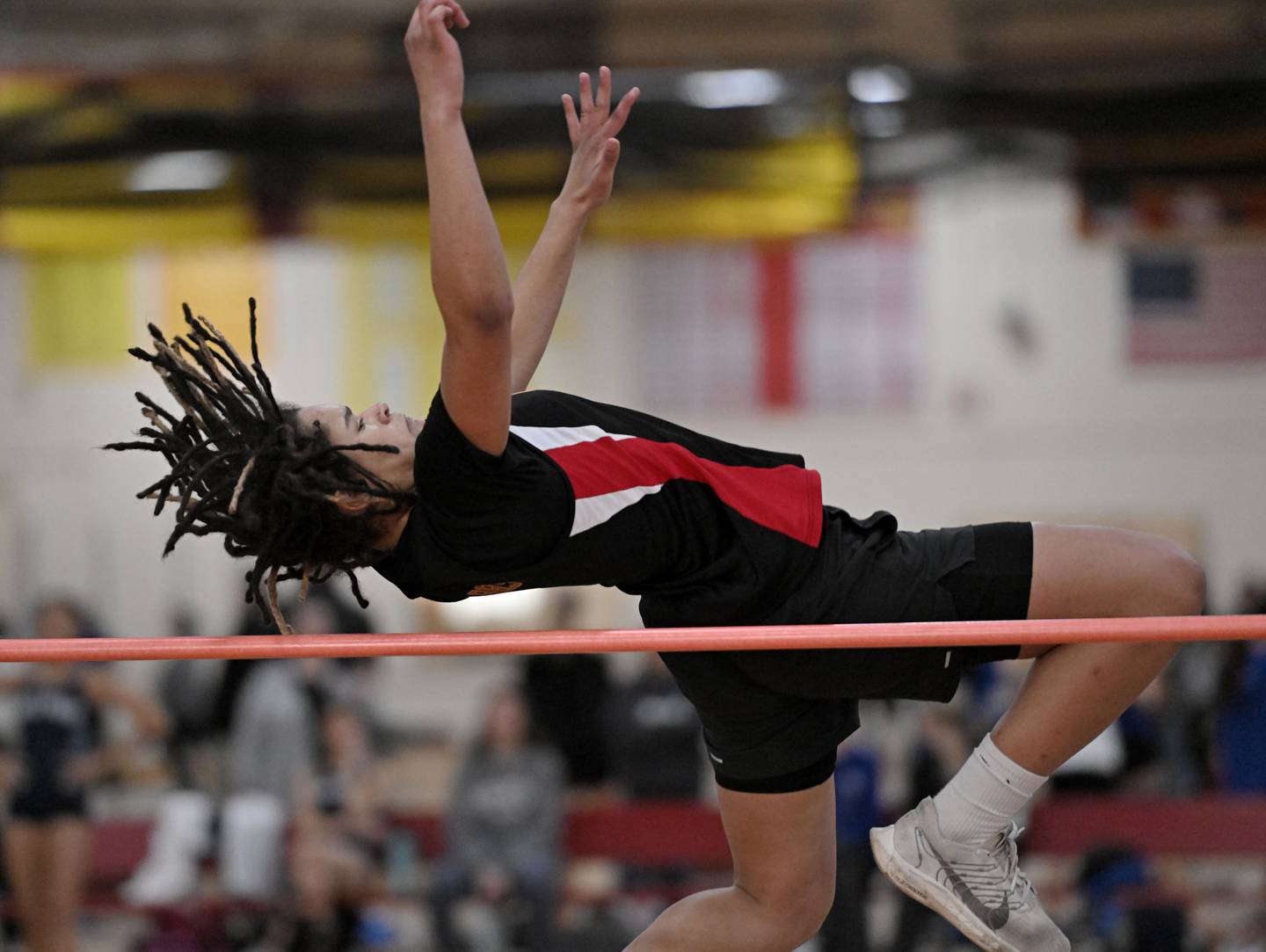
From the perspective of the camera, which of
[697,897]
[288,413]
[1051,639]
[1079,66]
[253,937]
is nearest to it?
[1051,639]

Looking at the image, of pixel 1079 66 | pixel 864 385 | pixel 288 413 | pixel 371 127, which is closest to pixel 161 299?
pixel 371 127

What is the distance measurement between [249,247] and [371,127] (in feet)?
11.1

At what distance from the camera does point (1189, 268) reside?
389 inches

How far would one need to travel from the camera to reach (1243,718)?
5734 millimetres

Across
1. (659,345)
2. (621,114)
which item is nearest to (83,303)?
(659,345)

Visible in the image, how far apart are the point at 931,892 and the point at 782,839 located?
0.24 m

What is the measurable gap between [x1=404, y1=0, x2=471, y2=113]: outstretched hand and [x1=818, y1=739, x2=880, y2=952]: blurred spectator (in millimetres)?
3778

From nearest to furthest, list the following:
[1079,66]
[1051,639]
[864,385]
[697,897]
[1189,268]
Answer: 1. [1051,639]
2. [697,897]
3. [1079,66]
4. [1189,268]
5. [864,385]

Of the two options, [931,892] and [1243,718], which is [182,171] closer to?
[1243,718]

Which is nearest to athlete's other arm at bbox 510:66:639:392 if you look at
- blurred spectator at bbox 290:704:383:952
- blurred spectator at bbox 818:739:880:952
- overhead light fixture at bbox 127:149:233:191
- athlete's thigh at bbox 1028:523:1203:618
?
athlete's thigh at bbox 1028:523:1203:618

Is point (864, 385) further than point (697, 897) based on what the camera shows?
Yes

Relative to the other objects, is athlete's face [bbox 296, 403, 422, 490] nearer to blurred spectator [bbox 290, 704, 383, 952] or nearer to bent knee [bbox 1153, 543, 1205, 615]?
bent knee [bbox 1153, 543, 1205, 615]

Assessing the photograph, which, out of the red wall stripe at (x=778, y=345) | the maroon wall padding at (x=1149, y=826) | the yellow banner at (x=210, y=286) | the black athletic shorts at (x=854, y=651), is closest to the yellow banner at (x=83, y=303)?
the yellow banner at (x=210, y=286)

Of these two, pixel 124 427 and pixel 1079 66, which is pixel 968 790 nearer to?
pixel 1079 66
